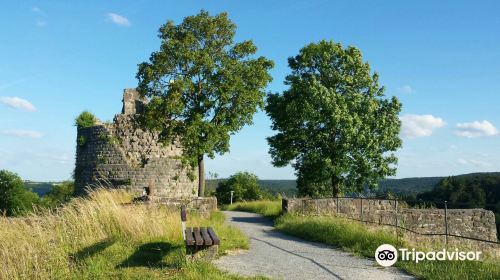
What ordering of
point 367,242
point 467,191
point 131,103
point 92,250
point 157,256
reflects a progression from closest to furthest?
point 157,256 < point 92,250 < point 367,242 < point 131,103 < point 467,191

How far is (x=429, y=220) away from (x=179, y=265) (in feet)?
49.0

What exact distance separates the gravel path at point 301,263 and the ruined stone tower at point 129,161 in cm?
1514

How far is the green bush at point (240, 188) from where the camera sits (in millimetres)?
41969

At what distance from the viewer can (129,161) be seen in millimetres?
26250

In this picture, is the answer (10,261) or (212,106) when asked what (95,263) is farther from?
(212,106)

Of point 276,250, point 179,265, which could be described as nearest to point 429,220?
point 276,250

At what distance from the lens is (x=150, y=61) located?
23719mm

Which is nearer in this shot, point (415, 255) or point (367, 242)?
point (415, 255)

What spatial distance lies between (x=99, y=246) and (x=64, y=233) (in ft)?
3.71

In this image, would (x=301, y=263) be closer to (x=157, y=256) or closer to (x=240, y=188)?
(x=157, y=256)

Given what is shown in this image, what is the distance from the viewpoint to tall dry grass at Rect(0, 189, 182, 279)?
321 inches

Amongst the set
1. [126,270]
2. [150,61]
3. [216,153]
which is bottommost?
[126,270]

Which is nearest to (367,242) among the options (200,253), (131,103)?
(200,253)

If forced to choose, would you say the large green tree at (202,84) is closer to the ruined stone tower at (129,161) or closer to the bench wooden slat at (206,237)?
the ruined stone tower at (129,161)
